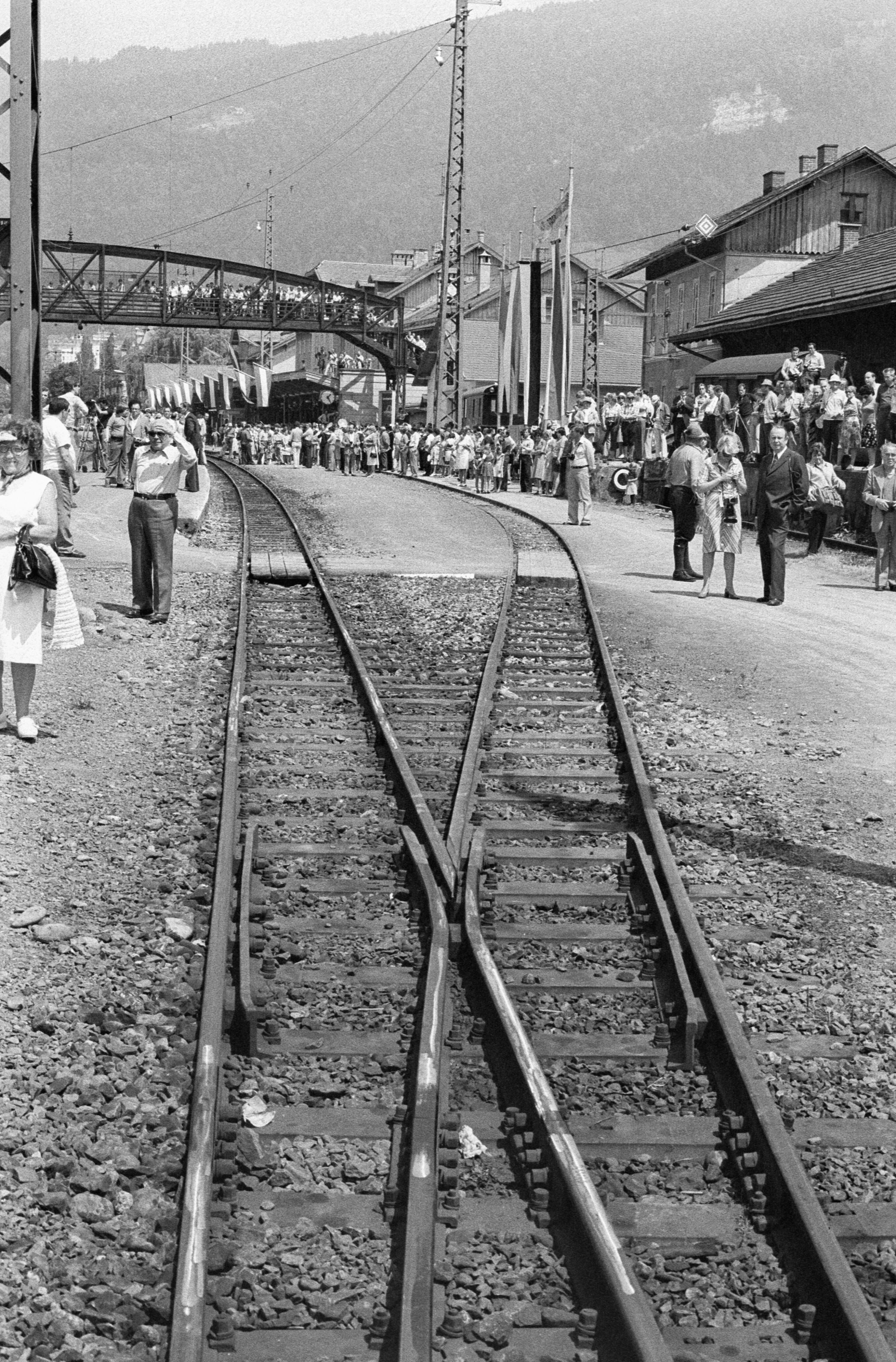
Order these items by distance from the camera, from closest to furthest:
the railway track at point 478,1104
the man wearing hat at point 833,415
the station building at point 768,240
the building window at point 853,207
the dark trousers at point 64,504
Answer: the railway track at point 478,1104
the dark trousers at point 64,504
the man wearing hat at point 833,415
the station building at point 768,240
the building window at point 853,207

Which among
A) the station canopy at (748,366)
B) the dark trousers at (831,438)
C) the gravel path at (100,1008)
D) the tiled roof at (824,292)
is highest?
the tiled roof at (824,292)

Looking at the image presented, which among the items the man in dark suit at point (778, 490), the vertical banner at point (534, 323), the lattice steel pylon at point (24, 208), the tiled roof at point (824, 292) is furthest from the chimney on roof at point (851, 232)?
the lattice steel pylon at point (24, 208)

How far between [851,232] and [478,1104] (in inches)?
2245

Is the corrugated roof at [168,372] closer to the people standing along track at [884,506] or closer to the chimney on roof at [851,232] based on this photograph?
the chimney on roof at [851,232]

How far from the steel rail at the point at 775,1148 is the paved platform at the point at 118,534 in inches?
407

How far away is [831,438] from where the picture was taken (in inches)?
1061

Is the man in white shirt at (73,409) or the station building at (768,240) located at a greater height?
the station building at (768,240)

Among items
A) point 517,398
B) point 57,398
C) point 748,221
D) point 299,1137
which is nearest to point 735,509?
point 57,398

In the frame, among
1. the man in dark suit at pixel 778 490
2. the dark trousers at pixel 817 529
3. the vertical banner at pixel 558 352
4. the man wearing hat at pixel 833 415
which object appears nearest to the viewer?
the man in dark suit at pixel 778 490

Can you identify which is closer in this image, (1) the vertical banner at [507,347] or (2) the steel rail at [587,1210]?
(2) the steel rail at [587,1210]

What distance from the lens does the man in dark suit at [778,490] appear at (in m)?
17.1

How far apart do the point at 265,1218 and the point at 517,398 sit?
43.7 metres

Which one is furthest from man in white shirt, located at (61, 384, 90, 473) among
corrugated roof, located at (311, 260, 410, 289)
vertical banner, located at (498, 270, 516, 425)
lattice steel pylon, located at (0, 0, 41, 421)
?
corrugated roof, located at (311, 260, 410, 289)

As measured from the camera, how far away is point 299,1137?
5.00 metres
